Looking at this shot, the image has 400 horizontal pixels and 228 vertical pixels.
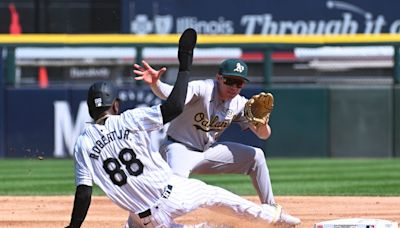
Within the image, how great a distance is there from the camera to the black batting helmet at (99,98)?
596 centimetres

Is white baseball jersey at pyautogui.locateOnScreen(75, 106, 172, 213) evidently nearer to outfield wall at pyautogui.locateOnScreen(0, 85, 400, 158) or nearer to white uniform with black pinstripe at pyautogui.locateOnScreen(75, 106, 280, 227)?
white uniform with black pinstripe at pyautogui.locateOnScreen(75, 106, 280, 227)

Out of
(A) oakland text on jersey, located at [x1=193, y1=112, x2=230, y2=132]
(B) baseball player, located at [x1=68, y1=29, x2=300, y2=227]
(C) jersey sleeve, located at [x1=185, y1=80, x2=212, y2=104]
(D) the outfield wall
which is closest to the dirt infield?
(A) oakland text on jersey, located at [x1=193, y1=112, x2=230, y2=132]

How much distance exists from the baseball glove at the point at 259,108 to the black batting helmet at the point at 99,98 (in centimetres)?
140

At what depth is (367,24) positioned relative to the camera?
23250 mm

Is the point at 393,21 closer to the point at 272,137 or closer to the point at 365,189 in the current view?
the point at 272,137

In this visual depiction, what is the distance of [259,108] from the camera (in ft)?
23.4

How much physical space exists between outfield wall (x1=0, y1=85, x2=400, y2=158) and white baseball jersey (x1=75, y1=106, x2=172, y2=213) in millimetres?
8522

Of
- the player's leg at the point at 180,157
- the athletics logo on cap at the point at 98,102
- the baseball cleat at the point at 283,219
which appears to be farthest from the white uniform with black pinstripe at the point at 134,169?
the player's leg at the point at 180,157

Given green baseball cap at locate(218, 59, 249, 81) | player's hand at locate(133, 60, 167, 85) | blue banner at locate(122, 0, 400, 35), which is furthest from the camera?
blue banner at locate(122, 0, 400, 35)

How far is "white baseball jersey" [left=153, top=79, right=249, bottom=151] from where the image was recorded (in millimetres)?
7172

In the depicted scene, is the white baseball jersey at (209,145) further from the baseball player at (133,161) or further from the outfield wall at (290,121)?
the outfield wall at (290,121)

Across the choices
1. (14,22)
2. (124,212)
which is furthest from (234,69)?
(14,22)

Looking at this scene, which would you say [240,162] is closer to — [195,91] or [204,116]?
[204,116]

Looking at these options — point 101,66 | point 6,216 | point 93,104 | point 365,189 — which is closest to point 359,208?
point 365,189
